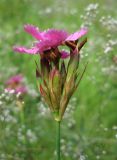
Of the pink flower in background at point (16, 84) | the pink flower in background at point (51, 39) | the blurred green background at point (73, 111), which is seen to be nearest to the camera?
the pink flower in background at point (51, 39)

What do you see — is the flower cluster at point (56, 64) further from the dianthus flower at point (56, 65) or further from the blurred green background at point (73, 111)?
the blurred green background at point (73, 111)

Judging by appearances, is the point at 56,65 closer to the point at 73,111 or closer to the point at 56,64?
the point at 56,64

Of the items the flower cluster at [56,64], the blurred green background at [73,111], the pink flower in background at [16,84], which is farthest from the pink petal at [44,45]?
the pink flower in background at [16,84]

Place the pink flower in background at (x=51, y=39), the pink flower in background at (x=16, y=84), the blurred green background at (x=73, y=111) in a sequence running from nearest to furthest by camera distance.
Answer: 1. the pink flower in background at (x=51, y=39)
2. the blurred green background at (x=73, y=111)
3. the pink flower in background at (x=16, y=84)

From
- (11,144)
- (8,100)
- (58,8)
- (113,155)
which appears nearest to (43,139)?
(11,144)

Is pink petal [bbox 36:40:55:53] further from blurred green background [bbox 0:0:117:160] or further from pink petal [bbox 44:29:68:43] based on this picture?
blurred green background [bbox 0:0:117:160]

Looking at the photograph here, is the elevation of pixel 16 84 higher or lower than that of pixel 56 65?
higher

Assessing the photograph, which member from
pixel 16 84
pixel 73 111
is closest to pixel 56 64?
pixel 73 111
